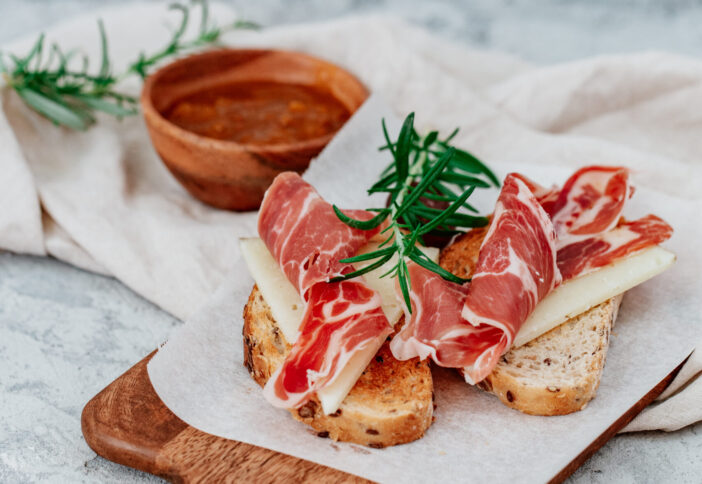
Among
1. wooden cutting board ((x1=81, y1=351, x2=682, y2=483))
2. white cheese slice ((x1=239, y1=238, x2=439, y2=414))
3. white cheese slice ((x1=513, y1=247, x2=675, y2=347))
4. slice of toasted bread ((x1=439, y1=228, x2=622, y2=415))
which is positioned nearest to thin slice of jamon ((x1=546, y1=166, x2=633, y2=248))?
white cheese slice ((x1=513, y1=247, x2=675, y2=347))

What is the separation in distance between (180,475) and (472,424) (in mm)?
872

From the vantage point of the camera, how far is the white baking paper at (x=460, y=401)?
216 centimetres

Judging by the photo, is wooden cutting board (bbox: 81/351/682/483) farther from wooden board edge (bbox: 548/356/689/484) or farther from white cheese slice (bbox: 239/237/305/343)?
white cheese slice (bbox: 239/237/305/343)

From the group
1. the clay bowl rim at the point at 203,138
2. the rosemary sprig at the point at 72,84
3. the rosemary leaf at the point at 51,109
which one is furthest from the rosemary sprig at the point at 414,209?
the rosemary leaf at the point at 51,109

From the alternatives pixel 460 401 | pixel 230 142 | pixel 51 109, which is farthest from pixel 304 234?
pixel 51 109

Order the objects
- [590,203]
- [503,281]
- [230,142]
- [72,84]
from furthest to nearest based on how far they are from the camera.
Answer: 1. [72,84]
2. [230,142]
3. [590,203]
4. [503,281]

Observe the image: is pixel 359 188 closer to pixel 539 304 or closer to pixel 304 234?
pixel 304 234

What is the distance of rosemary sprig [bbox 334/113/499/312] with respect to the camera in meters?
2.36

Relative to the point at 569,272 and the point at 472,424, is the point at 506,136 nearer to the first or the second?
the point at 569,272

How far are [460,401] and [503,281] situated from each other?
1.34 feet

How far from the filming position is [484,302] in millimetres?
2283

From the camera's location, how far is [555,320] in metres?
2.46

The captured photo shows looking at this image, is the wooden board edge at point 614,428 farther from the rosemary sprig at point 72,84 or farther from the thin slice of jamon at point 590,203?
the rosemary sprig at point 72,84

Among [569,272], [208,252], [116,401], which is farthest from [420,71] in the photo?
[116,401]
